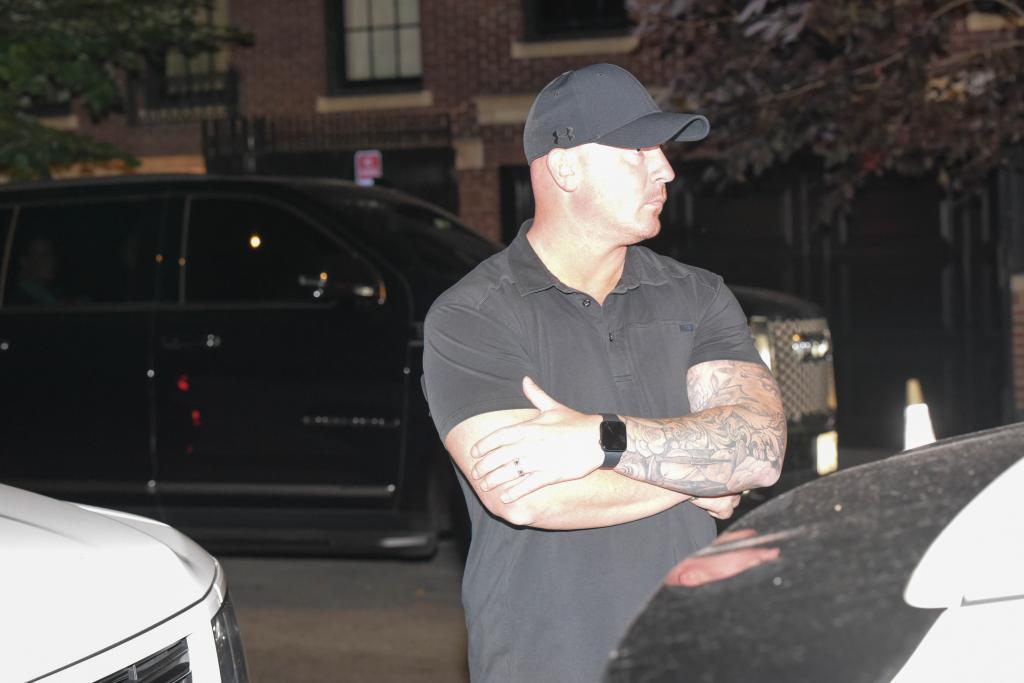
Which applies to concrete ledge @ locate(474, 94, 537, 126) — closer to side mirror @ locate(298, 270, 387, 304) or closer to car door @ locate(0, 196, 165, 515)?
car door @ locate(0, 196, 165, 515)

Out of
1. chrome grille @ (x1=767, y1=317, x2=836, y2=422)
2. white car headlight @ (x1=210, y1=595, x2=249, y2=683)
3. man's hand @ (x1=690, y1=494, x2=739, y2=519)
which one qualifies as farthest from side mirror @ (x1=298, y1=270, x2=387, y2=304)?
man's hand @ (x1=690, y1=494, x2=739, y2=519)

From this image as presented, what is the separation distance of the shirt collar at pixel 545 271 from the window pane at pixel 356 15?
12.7 meters

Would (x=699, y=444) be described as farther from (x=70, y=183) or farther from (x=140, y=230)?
(x=70, y=183)

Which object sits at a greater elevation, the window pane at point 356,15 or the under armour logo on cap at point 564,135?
the window pane at point 356,15

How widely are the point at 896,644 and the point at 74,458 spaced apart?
5632 mm

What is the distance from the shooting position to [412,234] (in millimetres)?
7133

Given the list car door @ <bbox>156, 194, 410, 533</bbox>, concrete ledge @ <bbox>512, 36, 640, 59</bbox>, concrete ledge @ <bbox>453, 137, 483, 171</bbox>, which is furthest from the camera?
concrete ledge @ <bbox>453, 137, 483, 171</bbox>

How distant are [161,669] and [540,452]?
3.38 feet

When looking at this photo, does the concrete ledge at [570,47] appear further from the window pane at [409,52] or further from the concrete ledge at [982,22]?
the concrete ledge at [982,22]

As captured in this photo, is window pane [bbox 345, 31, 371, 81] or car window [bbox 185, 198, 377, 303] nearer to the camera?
car window [bbox 185, 198, 377, 303]

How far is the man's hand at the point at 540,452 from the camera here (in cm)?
261

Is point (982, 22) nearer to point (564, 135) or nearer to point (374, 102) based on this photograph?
point (374, 102)

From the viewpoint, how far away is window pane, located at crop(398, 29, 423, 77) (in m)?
15.0

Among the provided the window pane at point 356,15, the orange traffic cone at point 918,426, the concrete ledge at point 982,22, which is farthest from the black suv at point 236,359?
the window pane at point 356,15
